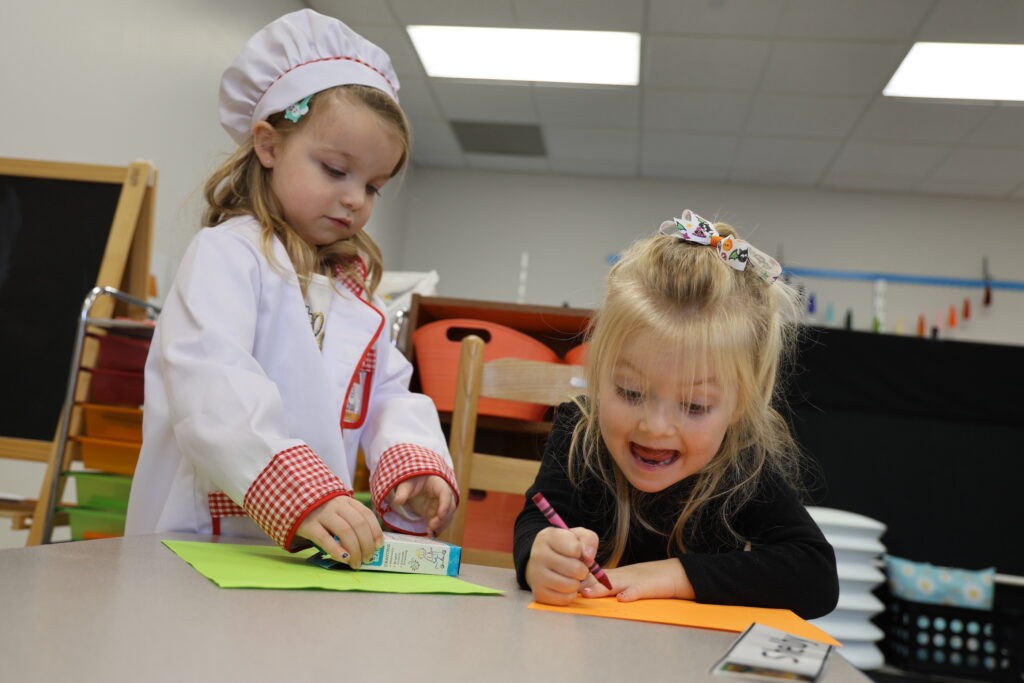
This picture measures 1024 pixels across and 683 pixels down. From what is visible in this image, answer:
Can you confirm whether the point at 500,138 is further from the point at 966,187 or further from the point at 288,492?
the point at 288,492

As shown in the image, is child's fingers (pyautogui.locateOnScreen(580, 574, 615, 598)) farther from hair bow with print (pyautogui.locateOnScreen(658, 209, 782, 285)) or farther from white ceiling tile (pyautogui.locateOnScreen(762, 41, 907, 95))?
white ceiling tile (pyautogui.locateOnScreen(762, 41, 907, 95))

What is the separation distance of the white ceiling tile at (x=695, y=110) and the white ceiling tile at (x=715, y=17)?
60 cm

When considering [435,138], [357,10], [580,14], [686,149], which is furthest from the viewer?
[435,138]

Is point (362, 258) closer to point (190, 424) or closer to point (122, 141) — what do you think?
point (190, 424)

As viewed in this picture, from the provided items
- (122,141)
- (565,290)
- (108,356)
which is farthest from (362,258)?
(565,290)

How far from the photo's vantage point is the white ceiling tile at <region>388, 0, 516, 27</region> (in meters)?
3.54

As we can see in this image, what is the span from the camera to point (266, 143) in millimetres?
1044

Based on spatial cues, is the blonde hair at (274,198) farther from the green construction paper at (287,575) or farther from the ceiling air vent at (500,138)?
the ceiling air vent at (500,138)

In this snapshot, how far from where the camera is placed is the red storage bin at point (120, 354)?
65.7 inches

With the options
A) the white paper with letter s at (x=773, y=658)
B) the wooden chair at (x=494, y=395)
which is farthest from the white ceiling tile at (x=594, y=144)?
the white paper with letter s at (x=773, y=658)

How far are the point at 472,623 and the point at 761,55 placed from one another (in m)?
3.75

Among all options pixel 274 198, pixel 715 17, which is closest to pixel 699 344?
pixel 274 198

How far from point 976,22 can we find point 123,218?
333cm

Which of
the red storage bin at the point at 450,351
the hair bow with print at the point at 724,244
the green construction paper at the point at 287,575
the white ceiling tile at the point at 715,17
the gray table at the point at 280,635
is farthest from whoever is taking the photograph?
the white ceiling tile at the point at 715,17
